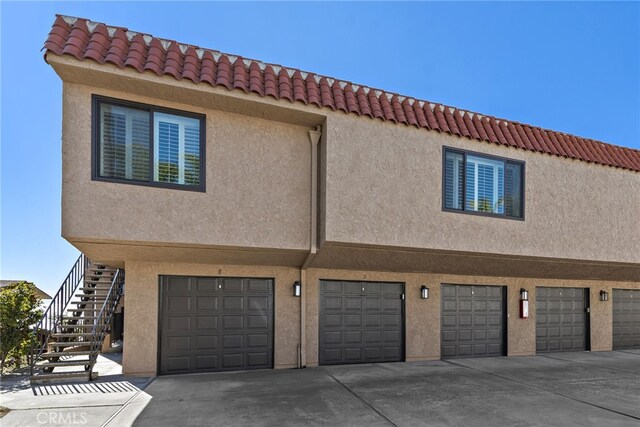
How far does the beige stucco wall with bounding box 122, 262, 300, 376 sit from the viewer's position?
8.00 meters

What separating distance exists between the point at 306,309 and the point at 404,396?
3.20m

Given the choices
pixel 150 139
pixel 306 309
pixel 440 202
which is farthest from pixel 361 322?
pixel 150 139

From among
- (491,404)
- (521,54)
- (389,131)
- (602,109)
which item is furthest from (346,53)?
(602,109)

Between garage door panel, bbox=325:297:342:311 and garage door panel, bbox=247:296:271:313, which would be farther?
garage door panel, bbox=325:297:342:311

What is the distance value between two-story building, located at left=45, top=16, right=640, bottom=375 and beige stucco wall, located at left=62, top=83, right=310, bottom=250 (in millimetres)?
28

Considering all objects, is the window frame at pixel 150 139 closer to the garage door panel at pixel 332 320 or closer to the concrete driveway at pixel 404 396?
the concrete driveway at pixel 404 396

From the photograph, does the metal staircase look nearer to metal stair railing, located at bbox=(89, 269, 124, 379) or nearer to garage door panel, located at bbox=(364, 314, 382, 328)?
metal stair railing, located at bbox=(89, 269, 124, 379)

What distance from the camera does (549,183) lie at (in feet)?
33.2

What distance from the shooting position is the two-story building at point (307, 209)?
6914 mm

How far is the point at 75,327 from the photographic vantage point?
8477mm

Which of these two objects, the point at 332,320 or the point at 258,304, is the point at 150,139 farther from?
the point at 332,320

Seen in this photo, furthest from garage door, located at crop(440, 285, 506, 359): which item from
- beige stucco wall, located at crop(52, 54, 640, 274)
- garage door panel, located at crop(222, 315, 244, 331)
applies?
garage door panel, located at crop(222, 315, 244, 331)

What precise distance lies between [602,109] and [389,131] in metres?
31.2

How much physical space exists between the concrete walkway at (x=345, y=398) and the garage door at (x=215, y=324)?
17.8 inches
